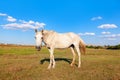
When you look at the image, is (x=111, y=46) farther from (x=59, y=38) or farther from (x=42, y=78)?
(x=42, y=78)

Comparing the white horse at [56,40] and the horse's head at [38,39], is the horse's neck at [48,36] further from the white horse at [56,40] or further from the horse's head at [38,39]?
the horse's head at [38,39]

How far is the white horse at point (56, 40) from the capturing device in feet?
39.2

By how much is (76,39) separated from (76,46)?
1.69 ft

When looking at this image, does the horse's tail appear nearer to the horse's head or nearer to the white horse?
the white horse

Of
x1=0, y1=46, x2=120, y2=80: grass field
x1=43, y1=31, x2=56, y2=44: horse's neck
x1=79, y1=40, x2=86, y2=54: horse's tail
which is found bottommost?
x1=0, y1=46, x2=120, y2=80: grass field

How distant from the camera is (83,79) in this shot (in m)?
9.52

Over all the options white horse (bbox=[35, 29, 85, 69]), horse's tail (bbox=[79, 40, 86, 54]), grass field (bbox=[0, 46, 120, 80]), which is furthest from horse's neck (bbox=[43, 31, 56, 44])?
horse's tail (bbox=[79, 40, 86, 54])

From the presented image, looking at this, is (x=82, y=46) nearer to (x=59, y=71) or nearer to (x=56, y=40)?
(x=56, y=40)

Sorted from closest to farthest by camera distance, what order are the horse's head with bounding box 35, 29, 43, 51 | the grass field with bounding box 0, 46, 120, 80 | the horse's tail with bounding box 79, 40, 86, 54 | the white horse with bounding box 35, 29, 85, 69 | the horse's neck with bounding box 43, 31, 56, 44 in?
the grass field with bounding box 0, 46, 120, 80 → the horse's head with bounding box 35, 29, 43, 51 → the white horse with bounding box 35, 29, 85, 69 → the horse's neck with bounding box 43, 31, 56, 44 → the horse's tail with bounding box 79, 40, 86, 54

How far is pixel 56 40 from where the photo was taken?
13.0m

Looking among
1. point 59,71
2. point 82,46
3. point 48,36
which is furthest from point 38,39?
point 82,46

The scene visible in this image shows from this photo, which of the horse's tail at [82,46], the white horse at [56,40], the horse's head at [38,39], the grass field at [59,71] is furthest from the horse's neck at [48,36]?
the horse's tail at [82,46]

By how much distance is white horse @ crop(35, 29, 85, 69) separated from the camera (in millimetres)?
11961

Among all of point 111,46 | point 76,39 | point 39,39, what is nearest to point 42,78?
point 39,39
